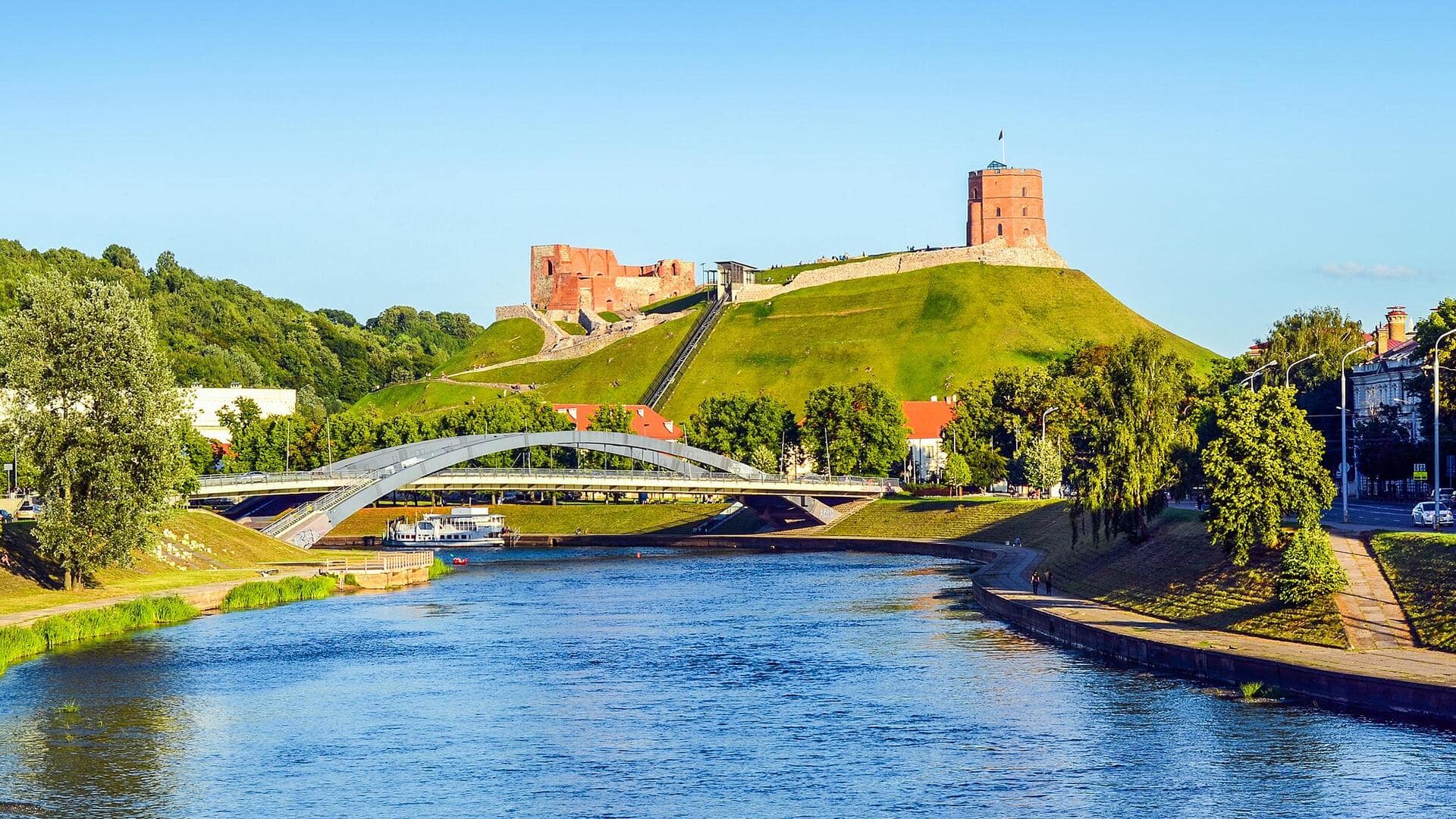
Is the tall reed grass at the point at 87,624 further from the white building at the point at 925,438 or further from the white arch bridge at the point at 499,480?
the white building at the point at 925,438

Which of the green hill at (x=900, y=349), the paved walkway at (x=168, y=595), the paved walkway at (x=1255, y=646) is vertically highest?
the green hill at (x=900, y=349)

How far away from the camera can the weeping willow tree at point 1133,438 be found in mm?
66000

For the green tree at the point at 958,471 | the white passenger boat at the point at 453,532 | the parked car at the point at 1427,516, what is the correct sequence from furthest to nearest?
the green tree at the point at 958,471
the white passenger boat at the point at 453,532
the parked car at the point at 1427,516

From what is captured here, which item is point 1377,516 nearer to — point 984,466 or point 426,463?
point 984,466

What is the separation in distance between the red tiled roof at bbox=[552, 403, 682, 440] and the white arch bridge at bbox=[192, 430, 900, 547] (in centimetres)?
3067

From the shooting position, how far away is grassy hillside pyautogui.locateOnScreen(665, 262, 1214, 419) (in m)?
178

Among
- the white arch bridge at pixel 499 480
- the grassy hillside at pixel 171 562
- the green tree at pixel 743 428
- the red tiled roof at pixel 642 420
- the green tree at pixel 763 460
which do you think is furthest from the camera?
the red tiled roof at pixel 642 420

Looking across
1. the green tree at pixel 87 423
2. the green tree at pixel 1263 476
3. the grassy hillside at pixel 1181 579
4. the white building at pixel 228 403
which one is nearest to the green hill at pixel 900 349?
the white building at pixel 228 403

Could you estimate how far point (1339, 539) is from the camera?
171 ft

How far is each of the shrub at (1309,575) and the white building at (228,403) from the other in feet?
448

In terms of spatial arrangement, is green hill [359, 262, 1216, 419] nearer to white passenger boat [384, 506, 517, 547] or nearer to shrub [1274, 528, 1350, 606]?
white passenger boat [384, 506, 517, 547]

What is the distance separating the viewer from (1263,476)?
49.0 meters

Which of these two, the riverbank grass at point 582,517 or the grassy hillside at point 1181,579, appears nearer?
the grassy hillside at point 1181,579

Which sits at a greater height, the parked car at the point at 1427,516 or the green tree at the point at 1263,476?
the green tree at the point at 1263,476
